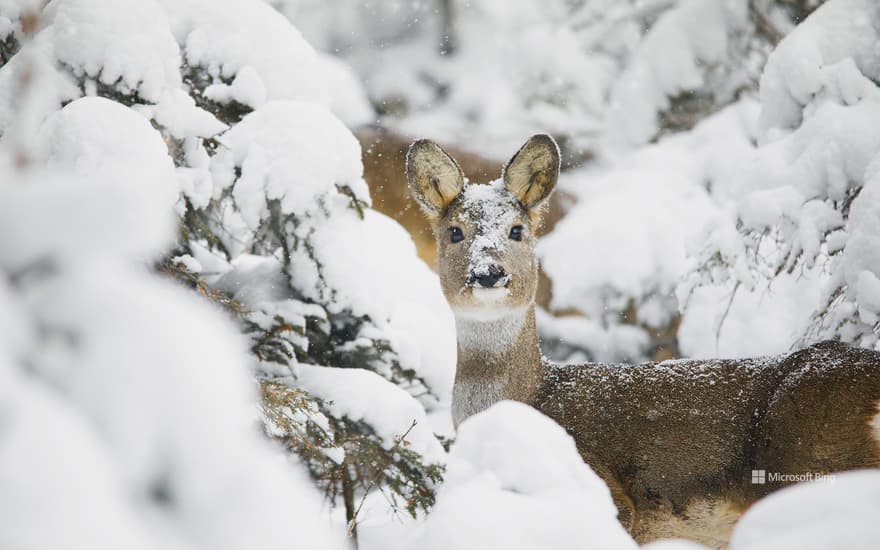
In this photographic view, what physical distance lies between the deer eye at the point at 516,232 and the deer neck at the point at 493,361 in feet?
1.27

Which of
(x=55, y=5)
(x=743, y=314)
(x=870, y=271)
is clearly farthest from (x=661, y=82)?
(x=55, y=5)

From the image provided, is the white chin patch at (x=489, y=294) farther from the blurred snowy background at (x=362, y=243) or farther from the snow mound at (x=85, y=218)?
the snow mound at (x=85, y=218)

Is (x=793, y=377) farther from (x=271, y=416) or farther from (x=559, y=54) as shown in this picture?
(x=559, y=54)

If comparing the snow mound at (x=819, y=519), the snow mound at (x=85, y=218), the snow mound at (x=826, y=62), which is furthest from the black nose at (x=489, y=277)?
the snow mound at (x=85, y=218)

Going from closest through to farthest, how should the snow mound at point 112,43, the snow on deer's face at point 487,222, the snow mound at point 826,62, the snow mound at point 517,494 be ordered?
1. the snow mound at point 517,494
2. the snow on deer's face at point 487,222
3. the snow mound at point 112,43
4. the snow mound at point 826,62

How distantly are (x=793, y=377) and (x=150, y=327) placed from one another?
3158 millimetres

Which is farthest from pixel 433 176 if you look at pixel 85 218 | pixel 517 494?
pixel 85 218

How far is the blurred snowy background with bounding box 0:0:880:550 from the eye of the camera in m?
0.89

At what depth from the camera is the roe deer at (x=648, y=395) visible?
3.23m

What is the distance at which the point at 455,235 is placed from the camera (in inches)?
165

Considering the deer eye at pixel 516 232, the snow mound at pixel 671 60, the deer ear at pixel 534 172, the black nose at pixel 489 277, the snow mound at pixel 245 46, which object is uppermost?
the snow mound at pixel 671 60

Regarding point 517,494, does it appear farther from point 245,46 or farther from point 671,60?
point 671,60

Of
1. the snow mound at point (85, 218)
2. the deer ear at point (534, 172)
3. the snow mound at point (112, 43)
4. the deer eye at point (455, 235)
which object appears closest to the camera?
the snow mound at point (85, 218)

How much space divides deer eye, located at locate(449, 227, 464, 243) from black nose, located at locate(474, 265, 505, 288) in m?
0.38
